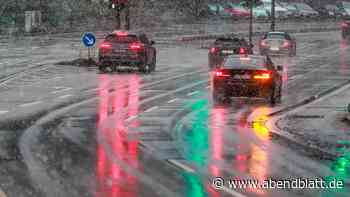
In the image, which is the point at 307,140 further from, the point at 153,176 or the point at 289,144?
the point at 153,176

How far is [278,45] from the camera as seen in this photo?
5488 cm

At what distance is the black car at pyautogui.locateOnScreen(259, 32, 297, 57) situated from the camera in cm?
5441

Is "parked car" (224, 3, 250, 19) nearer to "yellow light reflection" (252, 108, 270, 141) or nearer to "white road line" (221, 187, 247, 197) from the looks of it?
"yellow light reflection" (252, 108, 270, 141)

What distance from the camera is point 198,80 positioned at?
116 ft

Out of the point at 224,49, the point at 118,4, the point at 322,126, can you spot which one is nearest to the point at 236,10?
the point at 224,49

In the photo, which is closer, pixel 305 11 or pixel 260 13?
pixel 260 13

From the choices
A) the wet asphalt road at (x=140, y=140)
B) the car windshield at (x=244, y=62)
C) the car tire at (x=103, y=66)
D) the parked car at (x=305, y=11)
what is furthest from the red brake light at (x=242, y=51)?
the parked car at (x=305, y=11)

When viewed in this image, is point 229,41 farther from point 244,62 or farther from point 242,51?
point 244,62

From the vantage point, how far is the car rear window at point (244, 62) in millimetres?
26672

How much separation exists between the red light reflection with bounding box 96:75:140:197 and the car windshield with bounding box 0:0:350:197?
0.09 ft

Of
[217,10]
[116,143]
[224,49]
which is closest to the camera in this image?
[116,143]

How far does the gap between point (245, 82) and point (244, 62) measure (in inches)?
33.9

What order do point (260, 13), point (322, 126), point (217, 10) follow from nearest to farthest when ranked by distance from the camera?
point (322, 126), point (217, 10), point (260, 13)

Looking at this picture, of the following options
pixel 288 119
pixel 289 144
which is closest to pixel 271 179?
pixel 289 144
